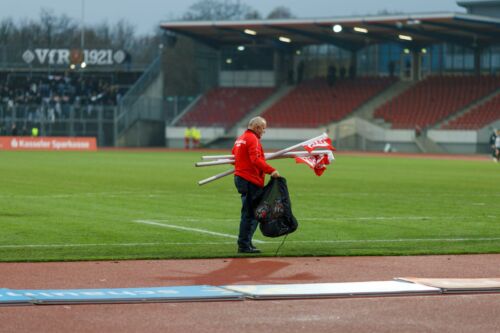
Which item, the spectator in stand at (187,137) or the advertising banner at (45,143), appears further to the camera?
the spectator in stand at (187,137)

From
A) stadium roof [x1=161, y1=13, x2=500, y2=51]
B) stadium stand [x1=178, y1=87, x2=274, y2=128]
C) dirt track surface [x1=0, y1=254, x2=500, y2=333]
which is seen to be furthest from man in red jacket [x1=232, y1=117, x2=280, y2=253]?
stadium stand [x1=178, y1=87, x2=274, y2=128]

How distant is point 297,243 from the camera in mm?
16609

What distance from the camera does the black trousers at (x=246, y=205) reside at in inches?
590

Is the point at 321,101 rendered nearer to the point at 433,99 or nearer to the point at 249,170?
the point at 433,99

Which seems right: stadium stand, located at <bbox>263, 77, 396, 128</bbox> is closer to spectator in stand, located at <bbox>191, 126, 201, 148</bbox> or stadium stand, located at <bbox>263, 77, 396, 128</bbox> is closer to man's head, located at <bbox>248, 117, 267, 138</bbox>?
spectator in stand, located at <bbox>191, 126, 201, 148</bbox>

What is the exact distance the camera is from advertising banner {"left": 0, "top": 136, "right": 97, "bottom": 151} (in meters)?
69.6

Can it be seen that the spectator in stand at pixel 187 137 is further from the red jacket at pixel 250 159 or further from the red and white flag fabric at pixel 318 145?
the red jacket at pixel 250 159

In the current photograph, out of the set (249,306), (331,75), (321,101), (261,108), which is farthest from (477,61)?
(249,306)

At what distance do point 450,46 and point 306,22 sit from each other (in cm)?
1154

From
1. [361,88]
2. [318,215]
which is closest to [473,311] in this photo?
[318,215]

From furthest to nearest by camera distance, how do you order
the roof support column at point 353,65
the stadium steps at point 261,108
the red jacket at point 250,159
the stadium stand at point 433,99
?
the roof support column at point 353,65 < the stadium steps at point 261,108 < the stadium stand at point 433,99 < the red jacket at point 250,159

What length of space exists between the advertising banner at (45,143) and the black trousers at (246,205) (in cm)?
5560

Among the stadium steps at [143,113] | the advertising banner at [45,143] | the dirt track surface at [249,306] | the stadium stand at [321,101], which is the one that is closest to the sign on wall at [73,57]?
the stadium steps at [143,113]

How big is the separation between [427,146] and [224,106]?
18.3 meters
